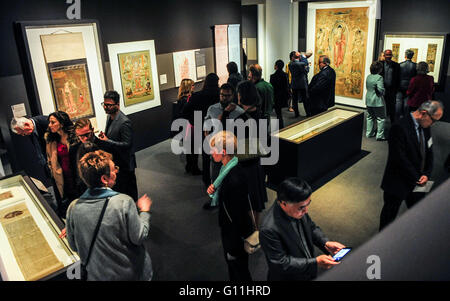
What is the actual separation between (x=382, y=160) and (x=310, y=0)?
19.7 feet

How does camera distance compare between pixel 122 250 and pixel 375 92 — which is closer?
pixel 122 250

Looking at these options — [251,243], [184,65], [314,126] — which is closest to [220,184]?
[251,243]

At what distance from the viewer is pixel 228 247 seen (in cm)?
300

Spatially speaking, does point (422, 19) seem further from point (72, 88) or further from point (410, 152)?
point (72, 88)

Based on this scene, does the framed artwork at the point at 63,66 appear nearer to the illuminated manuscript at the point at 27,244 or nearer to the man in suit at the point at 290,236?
the illuminated manuscript at the point at 27,244

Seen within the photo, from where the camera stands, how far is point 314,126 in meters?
6.20

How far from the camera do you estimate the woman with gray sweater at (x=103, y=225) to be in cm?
226

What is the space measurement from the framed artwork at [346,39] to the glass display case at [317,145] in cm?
384

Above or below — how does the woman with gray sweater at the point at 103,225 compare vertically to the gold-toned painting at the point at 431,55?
below

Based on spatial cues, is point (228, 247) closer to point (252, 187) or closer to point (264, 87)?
point (252, 187)

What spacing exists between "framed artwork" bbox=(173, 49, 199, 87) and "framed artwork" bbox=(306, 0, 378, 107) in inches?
176

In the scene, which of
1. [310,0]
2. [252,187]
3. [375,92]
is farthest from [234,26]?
[252,187]

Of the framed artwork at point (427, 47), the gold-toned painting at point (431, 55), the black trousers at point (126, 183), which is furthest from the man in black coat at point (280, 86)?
the black trousers at point (126, 183)

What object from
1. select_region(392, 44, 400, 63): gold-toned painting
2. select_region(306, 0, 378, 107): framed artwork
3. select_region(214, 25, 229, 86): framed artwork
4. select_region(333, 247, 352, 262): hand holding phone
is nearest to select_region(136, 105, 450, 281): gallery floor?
select_region(333, 247, 352, 262): hand holding phone
